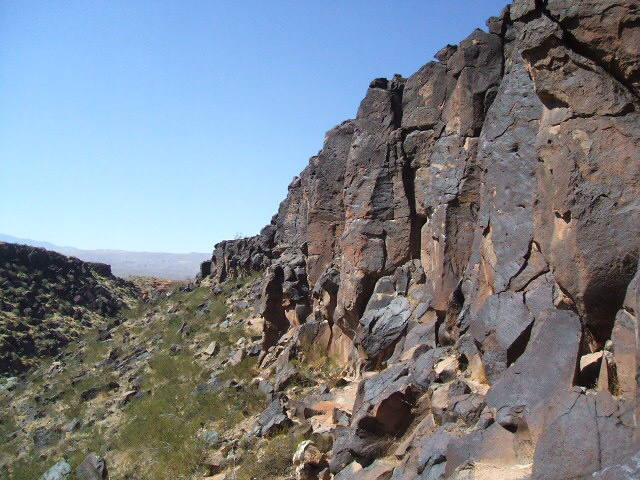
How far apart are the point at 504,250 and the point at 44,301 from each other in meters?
31.8

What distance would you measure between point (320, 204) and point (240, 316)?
910cm

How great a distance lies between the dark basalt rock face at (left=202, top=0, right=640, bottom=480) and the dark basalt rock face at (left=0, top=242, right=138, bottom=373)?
21.8m

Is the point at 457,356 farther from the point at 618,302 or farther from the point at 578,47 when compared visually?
the point at 578,47

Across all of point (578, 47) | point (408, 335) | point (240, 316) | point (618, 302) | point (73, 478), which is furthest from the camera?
point (240, 316)

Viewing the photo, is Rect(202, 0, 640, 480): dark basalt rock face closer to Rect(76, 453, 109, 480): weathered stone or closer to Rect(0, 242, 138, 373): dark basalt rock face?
Rect(76, 453, 109, 480): weathered stone

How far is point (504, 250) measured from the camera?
7848 millimetres

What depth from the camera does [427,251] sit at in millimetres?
11453

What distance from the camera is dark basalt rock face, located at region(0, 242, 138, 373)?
28469mm

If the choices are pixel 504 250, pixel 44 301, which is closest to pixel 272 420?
pixel 504 250

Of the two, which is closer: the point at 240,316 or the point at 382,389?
the point at 382,389

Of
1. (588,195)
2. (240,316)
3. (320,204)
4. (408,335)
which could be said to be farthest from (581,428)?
(240,316)

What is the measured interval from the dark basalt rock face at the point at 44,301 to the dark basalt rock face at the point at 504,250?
21.8 m

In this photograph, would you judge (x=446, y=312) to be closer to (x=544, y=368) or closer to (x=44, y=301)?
(x=544, y=368)

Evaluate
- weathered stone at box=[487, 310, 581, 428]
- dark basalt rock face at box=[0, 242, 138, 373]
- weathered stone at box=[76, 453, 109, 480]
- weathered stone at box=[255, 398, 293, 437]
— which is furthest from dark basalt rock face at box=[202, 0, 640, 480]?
dark basalt rock face at box=[0, 242, 138, 373]
